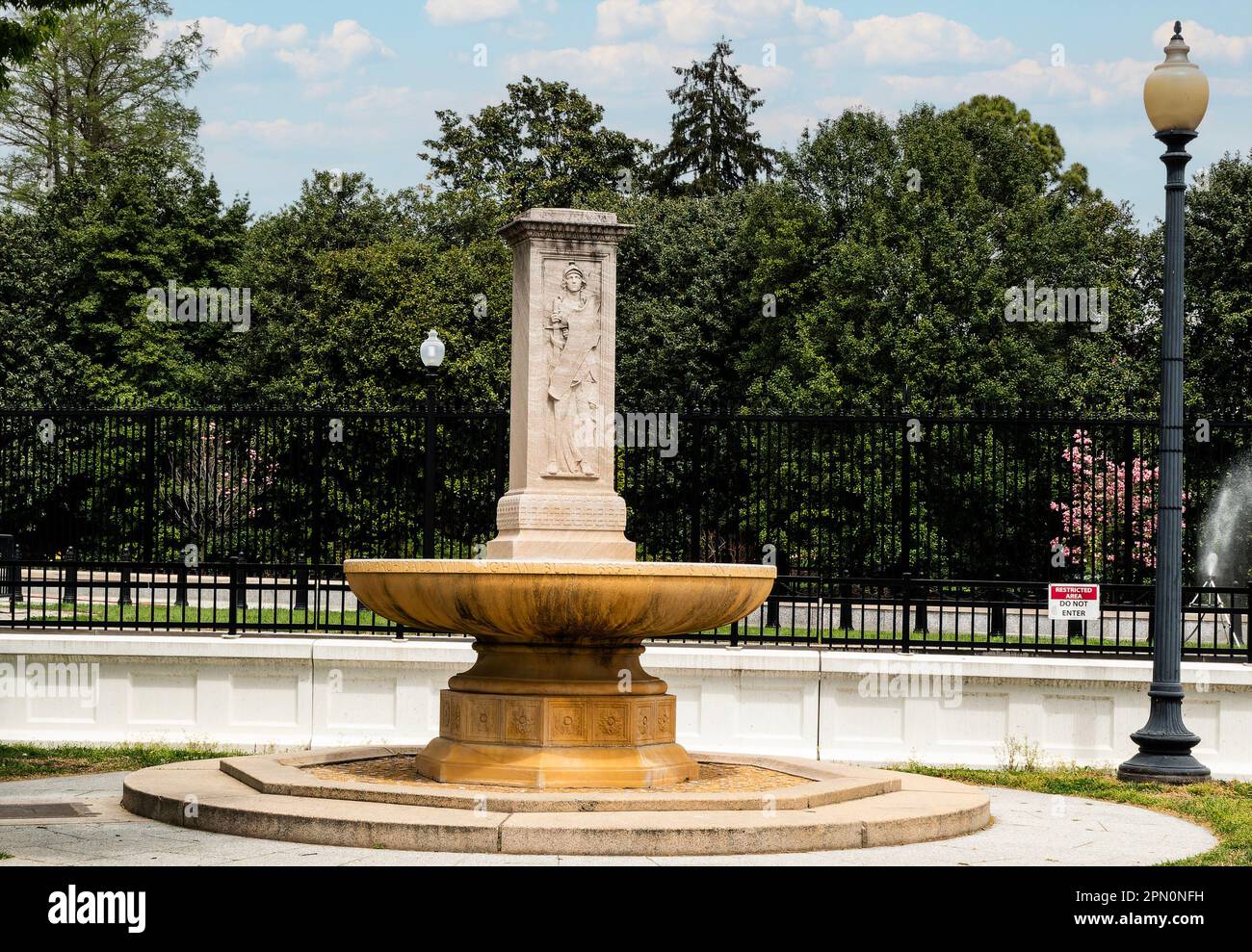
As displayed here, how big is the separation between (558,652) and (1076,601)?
5.99 meters

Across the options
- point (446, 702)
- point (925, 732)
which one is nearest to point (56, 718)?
point (446, 702)

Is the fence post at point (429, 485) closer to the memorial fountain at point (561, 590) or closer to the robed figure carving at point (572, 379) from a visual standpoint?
the memorial fountain at point (561, 590)

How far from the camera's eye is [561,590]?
928 centimetres

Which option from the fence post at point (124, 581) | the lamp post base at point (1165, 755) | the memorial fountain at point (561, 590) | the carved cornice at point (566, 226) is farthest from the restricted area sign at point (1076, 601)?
the fence post at point (124, 581)

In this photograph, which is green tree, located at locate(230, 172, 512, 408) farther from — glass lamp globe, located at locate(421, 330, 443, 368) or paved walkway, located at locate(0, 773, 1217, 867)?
paved walkway, located at locate(0, 773, 1217, 867)

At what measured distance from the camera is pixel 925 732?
13.8 m

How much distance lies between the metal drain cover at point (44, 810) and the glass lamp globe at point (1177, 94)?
33.0 ft

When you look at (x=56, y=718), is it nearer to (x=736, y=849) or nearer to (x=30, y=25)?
(x=30, y=25)

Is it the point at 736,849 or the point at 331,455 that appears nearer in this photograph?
the point at 736,849

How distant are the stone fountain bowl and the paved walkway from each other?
1650 mm

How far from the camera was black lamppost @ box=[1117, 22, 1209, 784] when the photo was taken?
12438 millimetres

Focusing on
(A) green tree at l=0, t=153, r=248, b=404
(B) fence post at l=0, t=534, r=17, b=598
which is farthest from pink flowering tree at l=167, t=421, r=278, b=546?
(A) green tree at l=0, t=153, r=248, b=404

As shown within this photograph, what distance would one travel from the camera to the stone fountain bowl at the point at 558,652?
9.33m

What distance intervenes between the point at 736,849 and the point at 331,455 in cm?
912
